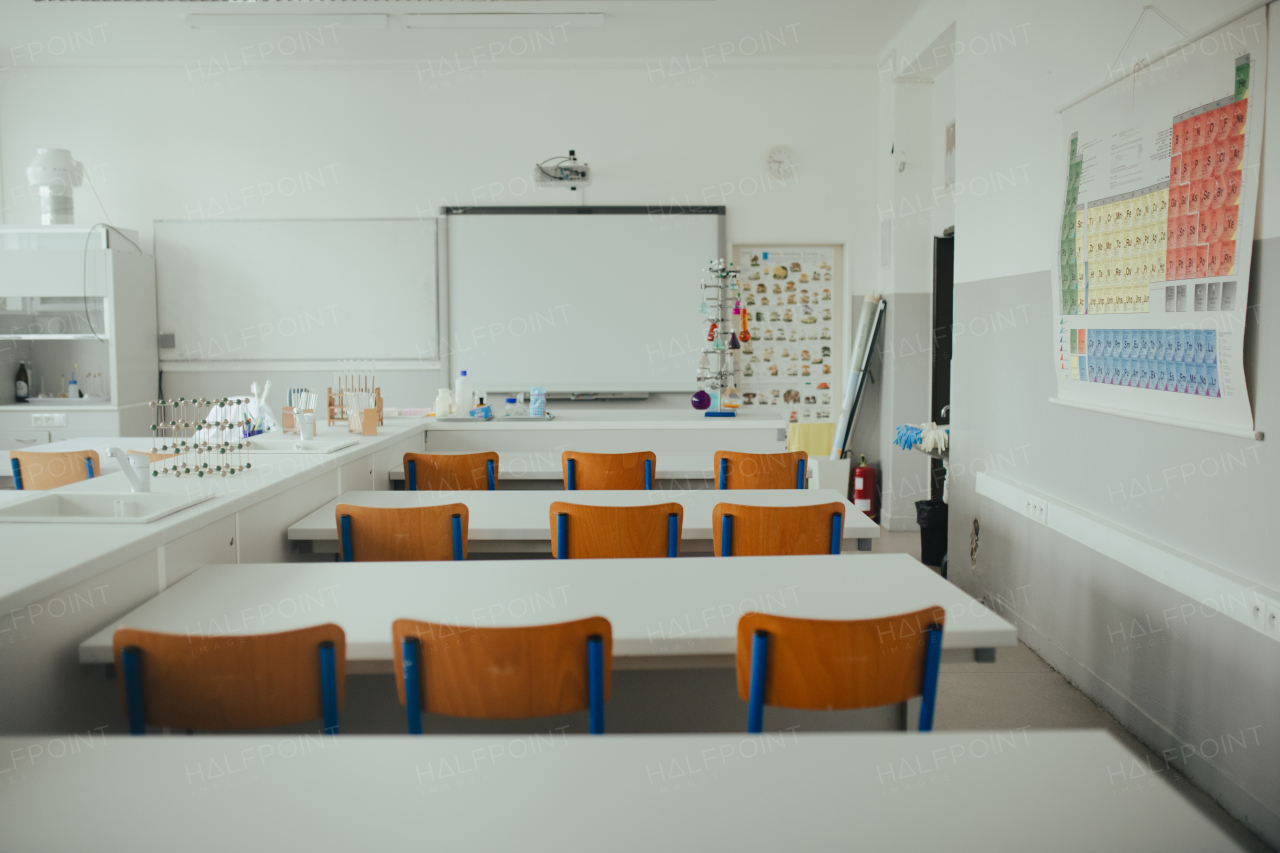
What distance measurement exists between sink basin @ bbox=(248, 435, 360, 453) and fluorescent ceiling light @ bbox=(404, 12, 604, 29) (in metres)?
2.88

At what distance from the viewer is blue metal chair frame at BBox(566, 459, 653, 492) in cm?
311

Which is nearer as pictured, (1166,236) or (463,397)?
(1166,236)

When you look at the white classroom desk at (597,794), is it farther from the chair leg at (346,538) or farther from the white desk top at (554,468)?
the white desk top at (554,468)

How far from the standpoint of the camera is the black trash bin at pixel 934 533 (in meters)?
4.36

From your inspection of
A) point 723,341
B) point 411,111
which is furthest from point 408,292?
point 723,341

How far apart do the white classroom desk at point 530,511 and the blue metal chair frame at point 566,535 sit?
119 millimetres

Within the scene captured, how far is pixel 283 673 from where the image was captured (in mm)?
1289

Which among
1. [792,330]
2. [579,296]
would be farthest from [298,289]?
[792,330]

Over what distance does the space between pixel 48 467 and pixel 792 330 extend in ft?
14.4

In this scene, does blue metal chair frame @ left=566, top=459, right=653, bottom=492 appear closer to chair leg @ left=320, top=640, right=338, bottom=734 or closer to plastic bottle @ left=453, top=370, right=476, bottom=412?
plastic bottle @ left=453, top=370, right=476, bottom=412

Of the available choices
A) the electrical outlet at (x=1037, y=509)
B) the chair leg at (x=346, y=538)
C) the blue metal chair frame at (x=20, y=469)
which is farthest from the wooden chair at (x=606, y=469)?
the blue metal chair frame at (x=20, y=469)

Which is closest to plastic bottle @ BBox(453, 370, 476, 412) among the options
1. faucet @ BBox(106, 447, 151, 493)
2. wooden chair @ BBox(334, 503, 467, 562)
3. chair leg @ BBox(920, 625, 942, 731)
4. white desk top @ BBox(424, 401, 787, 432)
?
white desk top @ BBox(424, 401, 787, 432)

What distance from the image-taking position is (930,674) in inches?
55.8

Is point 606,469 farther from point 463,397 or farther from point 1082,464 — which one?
point 1082,464
